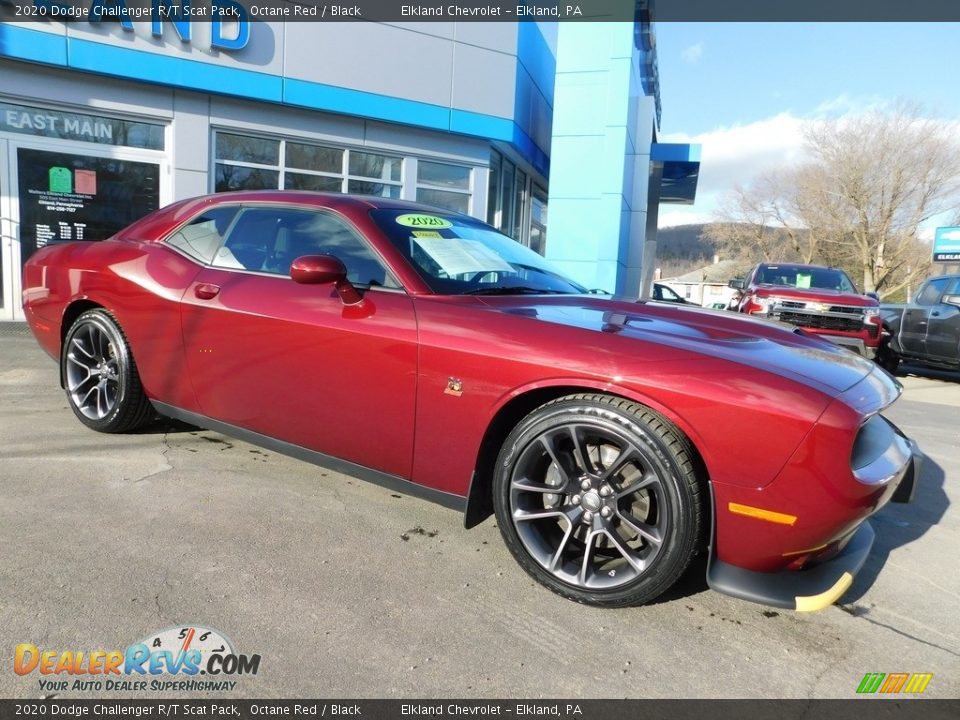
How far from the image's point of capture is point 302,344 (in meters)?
2.79

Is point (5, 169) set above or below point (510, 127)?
below

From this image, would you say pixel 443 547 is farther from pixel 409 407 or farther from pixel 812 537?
pixel 812 537

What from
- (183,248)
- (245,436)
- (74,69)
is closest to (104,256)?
(183,248)

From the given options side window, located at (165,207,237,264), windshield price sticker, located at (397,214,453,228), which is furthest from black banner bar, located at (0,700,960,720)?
side window, located at (165,207,237,264)

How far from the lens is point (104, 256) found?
3.77 meters

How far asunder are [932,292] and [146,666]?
433 inches

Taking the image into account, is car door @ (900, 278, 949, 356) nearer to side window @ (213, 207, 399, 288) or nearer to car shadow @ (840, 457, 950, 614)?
car shadow @ (840, 457, 950, 614)

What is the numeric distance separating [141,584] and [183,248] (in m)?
1.96

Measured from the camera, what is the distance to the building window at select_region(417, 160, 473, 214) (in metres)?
11.5

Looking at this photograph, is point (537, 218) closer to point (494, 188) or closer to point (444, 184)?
point (494, 188)

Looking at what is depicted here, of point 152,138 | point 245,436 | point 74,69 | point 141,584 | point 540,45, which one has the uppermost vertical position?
point 540,45

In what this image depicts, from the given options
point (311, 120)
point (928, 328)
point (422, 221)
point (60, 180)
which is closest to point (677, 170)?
point (928, 328)

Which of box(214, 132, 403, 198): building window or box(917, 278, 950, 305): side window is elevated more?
box(214, 132, 403, 198): building window

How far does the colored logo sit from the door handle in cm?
303
